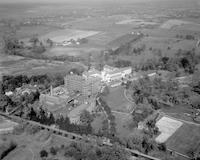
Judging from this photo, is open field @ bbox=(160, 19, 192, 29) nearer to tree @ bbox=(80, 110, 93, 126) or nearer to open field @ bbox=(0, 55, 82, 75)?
open field @ bbox=(0, 55, 82, 75)

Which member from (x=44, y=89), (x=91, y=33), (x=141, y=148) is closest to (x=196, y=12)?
(x=91, y=33)

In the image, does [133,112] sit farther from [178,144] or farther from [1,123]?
[1,123]

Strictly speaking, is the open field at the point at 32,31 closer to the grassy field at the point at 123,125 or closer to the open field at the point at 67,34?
the open field at the point at 67,34

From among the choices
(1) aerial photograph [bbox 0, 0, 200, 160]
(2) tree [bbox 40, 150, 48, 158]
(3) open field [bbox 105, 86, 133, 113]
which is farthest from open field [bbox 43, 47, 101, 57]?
(2) tree [bbox 40, 150, 48, 158]

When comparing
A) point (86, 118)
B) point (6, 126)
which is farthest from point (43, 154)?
point (6, 126)

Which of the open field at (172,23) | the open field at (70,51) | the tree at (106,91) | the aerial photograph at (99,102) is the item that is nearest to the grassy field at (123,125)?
the aerial photograph at (99,102)

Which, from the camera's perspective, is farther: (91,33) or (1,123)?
(91,33)
